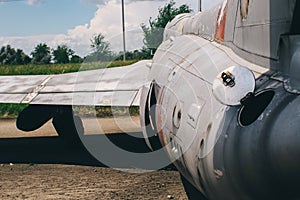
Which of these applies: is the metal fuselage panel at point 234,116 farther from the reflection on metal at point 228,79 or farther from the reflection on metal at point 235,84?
the reflection on metal at point 228,79

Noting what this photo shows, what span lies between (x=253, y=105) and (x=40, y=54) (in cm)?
6013

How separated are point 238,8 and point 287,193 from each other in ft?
10.2

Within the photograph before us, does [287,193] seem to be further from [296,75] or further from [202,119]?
[202,119]

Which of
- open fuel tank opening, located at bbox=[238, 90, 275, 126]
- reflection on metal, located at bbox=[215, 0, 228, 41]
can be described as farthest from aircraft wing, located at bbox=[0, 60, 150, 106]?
open fuel tank opening, located at bbox=[238, 90, 275, 126]

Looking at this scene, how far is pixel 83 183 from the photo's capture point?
997 centimetres

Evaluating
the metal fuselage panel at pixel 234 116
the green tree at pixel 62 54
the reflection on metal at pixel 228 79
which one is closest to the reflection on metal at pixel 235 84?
the reflection on metal at pixel 228 79

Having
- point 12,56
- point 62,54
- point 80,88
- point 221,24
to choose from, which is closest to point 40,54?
point 12,56

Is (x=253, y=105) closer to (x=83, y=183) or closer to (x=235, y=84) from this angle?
(x=235, y=84)

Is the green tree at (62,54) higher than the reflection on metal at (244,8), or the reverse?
the reflection on metal at (244,8)

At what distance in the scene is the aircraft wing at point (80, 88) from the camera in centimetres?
1240

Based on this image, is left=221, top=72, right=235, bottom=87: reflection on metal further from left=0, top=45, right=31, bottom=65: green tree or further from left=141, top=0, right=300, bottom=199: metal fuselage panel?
left=0, top=45, right=31, bottom=65: green tree

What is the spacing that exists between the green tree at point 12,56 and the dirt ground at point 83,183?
2046 inches

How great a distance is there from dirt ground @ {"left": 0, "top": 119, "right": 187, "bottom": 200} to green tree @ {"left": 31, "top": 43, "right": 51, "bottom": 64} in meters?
51.5

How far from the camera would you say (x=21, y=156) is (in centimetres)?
1259
